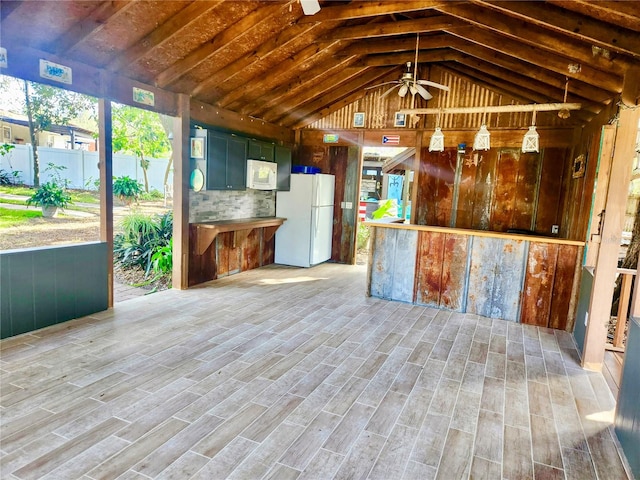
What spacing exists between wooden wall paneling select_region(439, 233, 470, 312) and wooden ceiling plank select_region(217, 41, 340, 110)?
9.70ft

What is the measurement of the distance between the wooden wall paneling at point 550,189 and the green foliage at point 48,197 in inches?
290

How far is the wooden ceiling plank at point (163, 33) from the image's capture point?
12.1 ft

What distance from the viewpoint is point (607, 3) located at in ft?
9.01

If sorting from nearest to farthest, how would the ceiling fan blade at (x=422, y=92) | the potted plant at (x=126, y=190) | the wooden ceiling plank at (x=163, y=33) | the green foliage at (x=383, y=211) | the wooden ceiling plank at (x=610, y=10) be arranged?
the wooden ceiling plank at (x=610, y=10)
the wooden ceiling plank at (x=163, y=33)
the ceiling fan blade at (x=422, y=92)
the potted plant at (x=126, y=190)
the green foliage at (x=383, y=211)

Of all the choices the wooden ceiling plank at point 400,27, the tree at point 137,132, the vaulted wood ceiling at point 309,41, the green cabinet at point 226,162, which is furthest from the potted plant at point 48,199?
the wooden ceiling plank at point 400,27

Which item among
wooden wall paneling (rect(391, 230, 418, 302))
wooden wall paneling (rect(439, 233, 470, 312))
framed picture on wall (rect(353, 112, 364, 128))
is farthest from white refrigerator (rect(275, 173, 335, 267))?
wooden wall paneling (rect(439, 233, 470, 312))

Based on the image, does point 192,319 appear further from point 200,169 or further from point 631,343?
point 631,343

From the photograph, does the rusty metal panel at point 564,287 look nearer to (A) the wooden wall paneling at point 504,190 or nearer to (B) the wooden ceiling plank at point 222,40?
(A) the wooden wall paneling at point 504,190

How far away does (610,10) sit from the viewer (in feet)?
9.02

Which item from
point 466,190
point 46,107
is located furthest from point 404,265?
point 46,107

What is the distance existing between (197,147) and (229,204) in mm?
1221

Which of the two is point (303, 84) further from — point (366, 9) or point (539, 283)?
point (539, 283)

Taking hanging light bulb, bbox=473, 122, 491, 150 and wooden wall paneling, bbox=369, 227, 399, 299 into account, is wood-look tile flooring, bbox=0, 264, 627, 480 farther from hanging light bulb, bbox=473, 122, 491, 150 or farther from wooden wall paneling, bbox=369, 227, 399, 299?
hanging light bulb, bbox=473, 122, 491, 150

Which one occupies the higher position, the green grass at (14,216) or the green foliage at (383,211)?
the green foliage at (383,211)
